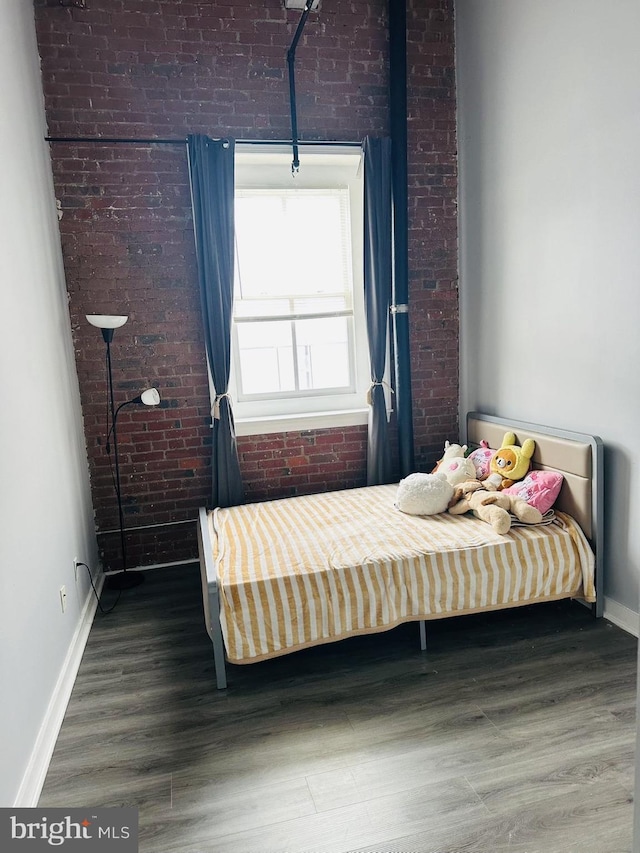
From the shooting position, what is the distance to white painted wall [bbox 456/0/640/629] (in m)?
2.55

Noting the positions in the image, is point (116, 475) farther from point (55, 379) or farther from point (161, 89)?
point (161, 89)

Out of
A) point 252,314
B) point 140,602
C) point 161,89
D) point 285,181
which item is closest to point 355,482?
point 252,314

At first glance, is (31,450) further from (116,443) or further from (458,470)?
(458,470)

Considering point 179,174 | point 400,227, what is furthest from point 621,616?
point 179,174

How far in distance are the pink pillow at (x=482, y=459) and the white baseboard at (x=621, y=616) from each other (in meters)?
0.95

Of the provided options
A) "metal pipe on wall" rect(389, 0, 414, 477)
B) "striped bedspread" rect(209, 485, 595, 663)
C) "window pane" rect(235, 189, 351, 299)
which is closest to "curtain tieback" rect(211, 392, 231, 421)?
"window pane" rect(235, 189, 351, 299)

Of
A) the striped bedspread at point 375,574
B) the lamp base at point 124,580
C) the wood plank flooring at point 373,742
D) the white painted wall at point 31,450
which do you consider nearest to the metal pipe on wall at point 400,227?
the striped bedspread at point 375,574

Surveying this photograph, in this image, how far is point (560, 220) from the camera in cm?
295

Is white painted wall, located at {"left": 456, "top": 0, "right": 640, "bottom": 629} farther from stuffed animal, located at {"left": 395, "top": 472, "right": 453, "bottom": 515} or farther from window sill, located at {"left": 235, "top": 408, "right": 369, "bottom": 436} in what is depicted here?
window sill, located at {"left": 235, "top": 408, "right": 369, "bottom": 436}

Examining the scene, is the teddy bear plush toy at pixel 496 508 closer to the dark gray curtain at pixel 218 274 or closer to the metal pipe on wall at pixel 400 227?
the metal pipe on wall at pixel 400 227

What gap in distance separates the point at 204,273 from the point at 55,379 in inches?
45.6

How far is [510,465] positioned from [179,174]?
8.85 feet

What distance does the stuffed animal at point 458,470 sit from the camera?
10.9 ft

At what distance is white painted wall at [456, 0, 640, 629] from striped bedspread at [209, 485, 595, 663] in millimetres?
381
